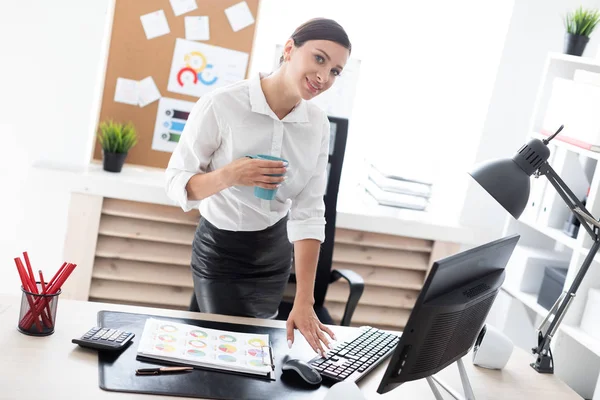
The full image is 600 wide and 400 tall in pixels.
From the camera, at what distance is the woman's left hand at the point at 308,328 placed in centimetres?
193

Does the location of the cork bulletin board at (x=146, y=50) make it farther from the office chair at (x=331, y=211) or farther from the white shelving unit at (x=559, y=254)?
the white shelving unit at (x=559, y=254)

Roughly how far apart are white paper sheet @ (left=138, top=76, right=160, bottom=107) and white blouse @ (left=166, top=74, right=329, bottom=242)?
48.1 inches

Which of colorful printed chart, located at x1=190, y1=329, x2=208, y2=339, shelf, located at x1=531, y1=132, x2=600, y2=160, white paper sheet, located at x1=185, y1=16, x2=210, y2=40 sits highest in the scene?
white paper sheet, located at x1=185, y1=16, x2=210, y2=40

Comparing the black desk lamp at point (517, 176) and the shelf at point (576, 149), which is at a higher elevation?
the shelf at point (576, 149)

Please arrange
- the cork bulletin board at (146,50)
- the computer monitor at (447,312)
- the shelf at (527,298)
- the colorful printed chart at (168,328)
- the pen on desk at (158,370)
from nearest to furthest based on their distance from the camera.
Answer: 1. the computer monitor at (447,312)
2. the pen on desk at (158,370)
3. the colorful printed chart at (168,328)
4. the shelf at (527,298)
5. the cork bulletin board at (146,50)

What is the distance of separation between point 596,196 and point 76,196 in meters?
2.14

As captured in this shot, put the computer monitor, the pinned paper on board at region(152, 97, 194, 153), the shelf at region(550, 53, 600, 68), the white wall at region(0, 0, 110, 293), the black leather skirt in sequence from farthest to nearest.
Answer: the pinned paper on board at region(152, 97, 194, 153) → the white wall at region(0, 0, 110, 293) → the shelf at region(550, 53, 600, 68) → the black leather skirt → the computer monitor

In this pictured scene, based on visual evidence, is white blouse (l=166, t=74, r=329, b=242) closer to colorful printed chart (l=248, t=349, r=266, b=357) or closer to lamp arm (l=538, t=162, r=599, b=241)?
colorful printed chart (l=248, t=349, r=266, b=357)

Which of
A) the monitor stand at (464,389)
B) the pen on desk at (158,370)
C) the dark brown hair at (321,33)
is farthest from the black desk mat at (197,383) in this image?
the dark brown hair at (321,33)

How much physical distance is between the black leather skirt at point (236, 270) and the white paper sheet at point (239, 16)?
1.39m

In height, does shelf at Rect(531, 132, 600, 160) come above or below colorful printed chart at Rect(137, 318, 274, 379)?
above

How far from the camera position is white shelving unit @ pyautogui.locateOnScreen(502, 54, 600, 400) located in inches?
110

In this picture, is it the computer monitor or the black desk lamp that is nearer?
the computer monitor

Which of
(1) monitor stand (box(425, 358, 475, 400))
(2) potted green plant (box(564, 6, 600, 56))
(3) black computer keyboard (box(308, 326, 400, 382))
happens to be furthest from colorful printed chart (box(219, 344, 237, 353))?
(2) potted green plant (box(564, 6, 600, 56))
